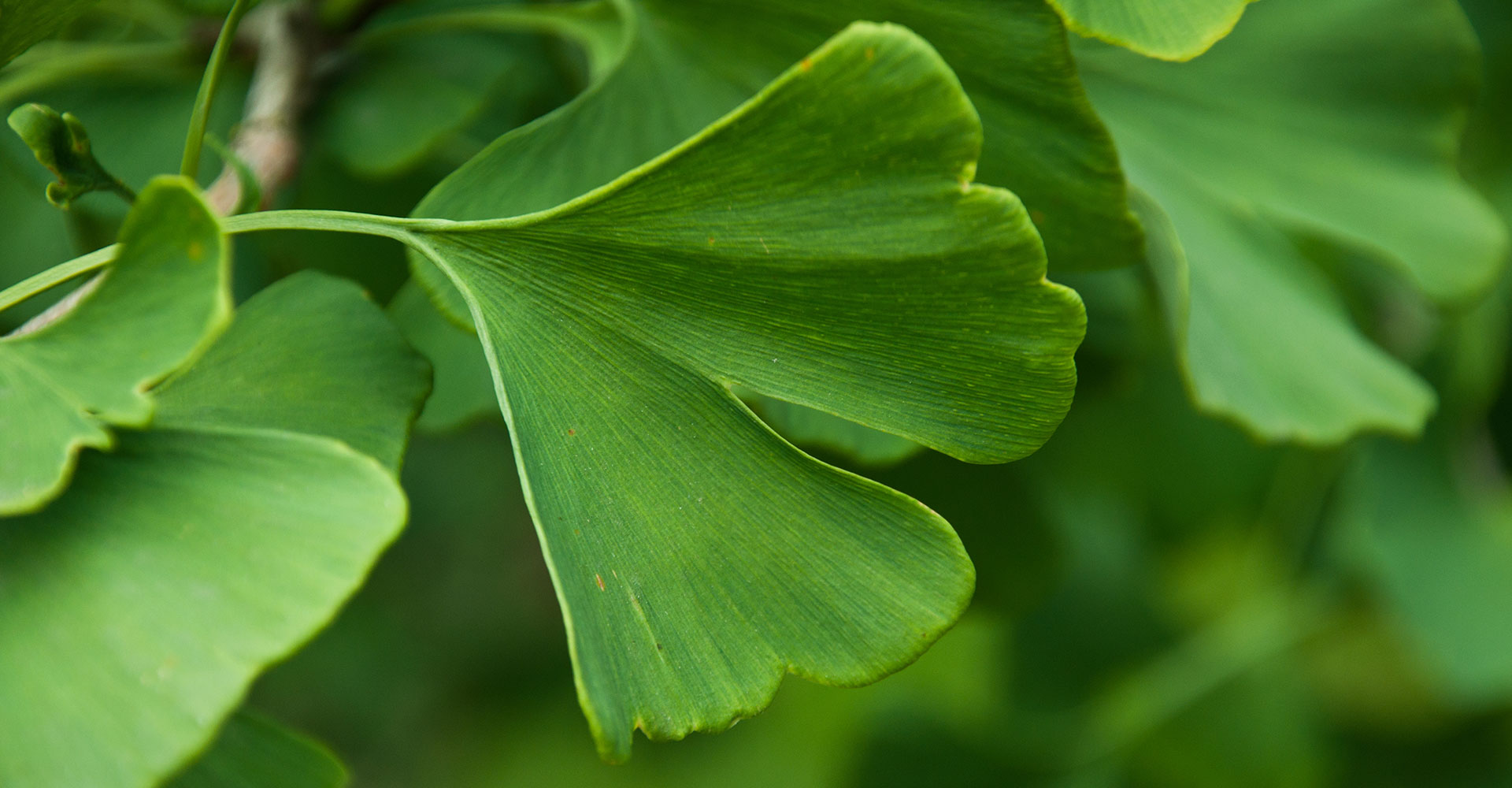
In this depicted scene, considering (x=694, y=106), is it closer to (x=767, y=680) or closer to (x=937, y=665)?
(x=767, y=680)

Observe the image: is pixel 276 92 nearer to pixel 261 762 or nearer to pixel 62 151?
pixel 62 151

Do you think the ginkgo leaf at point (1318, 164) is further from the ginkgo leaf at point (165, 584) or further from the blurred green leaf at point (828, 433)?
the ginkgo leaf at point (165, 584)

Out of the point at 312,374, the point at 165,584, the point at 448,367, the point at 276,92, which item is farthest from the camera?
the point at 276,92

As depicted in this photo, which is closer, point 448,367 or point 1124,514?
point 448,367

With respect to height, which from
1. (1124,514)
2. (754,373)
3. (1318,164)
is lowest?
(1124,514)

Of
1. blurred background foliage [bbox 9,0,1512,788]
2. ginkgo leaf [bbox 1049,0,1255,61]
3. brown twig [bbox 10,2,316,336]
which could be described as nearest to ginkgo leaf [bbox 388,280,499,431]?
blurred background foliage [bbox 9,0,1512,788]

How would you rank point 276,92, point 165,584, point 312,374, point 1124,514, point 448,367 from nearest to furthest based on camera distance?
point 165,584 < point 312,374 < point 448,367 < point 276,92 < point 1124,514

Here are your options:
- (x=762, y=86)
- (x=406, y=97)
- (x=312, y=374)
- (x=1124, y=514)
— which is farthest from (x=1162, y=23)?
(x=1124, y=514)
